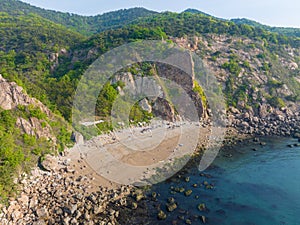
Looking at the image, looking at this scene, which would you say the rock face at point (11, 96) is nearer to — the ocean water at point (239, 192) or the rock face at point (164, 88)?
the ocean water at point (239, 192)

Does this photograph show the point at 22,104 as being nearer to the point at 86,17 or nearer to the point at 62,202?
the point at 62,202

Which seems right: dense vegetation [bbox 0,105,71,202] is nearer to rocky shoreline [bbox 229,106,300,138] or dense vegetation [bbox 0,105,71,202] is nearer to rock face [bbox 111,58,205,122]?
rock face [bbox 111,58,205,122]

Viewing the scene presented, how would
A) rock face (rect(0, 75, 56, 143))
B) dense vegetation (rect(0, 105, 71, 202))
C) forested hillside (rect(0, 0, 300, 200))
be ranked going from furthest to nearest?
forested hillside (rect(0, 0, 300, 200))
rock face (rect(0, 75, 56, 143))
dense vegetation (rect(0, 105, 71, 202))

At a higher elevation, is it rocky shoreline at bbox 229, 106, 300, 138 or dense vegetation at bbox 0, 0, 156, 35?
dense vegetation at bbox 0, 0, 156, 35

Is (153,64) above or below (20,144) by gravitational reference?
above

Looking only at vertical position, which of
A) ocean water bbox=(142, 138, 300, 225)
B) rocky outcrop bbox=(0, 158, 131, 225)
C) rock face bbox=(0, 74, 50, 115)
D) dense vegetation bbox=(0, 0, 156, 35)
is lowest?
rocky outcrop bbox=(0, 158, 131, 225)

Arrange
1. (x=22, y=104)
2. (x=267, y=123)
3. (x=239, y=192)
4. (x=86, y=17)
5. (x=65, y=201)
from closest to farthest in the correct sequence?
(x=65, y=201) → (x=239, y=192) → (x=22, y=104) → (x=267, y=123) → (x=86, y=17)

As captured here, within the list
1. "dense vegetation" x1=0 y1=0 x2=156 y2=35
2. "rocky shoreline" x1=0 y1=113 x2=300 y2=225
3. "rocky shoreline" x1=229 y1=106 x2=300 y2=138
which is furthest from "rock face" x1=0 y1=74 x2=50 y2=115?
"dense vegetation" x1=0 y1=0 x2=156 y2=35

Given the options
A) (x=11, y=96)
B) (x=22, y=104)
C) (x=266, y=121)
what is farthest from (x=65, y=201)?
(x=266, y=121)
